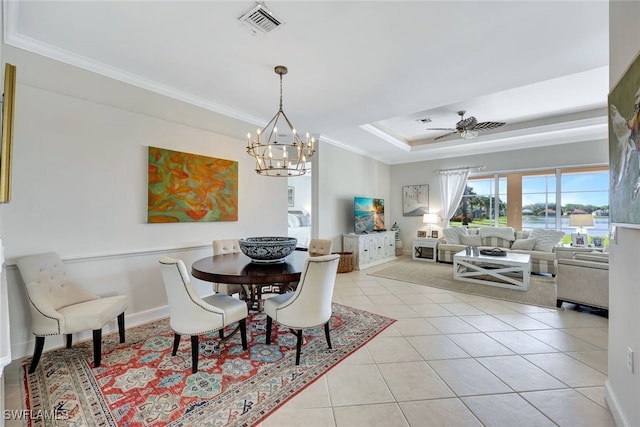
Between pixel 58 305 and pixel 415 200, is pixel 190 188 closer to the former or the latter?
pixel 58 305

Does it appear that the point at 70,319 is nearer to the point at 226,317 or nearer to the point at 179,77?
the point at 226,317

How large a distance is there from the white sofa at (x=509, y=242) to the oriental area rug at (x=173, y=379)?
13.8 ft

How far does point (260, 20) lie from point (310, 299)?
7.42 ft

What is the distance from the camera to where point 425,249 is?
6770 mm

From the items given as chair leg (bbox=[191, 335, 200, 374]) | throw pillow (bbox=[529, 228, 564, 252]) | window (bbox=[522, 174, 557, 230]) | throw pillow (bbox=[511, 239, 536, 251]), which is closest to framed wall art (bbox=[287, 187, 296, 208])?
throw pillow (bbox=[511, 239, 536, 251])

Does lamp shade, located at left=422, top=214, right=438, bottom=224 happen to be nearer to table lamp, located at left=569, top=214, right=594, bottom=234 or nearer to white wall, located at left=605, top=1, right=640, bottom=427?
table lamp, located at left=569, top=214, right=594, bottom=234

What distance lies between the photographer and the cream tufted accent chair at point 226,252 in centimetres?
305

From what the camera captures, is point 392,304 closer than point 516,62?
No

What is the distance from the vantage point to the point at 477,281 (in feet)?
15.0

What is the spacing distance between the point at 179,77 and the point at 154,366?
287cm

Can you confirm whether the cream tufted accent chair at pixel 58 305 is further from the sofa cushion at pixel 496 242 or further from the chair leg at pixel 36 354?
the sofa cushion at pixel 496 242

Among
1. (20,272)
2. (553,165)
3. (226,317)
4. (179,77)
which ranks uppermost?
(179,77)

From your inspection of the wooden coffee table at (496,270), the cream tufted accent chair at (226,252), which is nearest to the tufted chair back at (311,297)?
the cream tufted accent chair at (226,252)

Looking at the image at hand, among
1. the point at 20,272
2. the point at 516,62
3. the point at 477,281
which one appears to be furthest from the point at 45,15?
the point at 477,281
